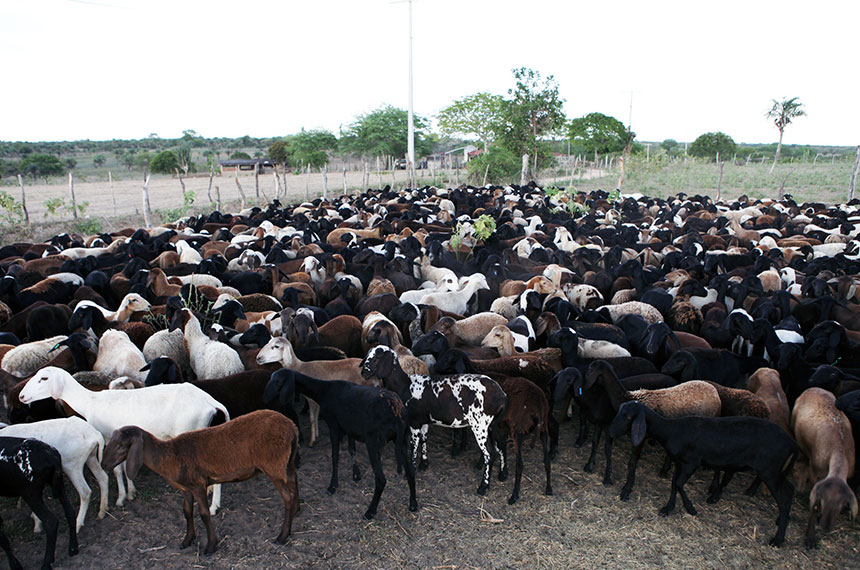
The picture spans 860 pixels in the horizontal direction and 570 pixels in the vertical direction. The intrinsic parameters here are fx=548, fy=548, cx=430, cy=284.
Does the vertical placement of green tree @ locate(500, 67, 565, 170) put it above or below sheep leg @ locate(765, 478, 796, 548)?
above

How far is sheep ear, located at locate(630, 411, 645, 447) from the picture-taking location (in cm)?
470

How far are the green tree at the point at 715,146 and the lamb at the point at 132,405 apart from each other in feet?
236

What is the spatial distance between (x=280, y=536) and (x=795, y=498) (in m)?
4.65

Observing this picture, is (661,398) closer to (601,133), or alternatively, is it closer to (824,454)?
(824,454)

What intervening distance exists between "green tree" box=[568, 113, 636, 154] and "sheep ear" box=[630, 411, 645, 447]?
49548 millimetres

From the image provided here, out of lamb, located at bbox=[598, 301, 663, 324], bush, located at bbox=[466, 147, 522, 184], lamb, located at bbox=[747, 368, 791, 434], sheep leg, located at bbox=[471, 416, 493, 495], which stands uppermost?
bush, located at bbox=[466, 147, 522, 184]

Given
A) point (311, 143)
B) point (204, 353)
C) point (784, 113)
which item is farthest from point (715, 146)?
point (204, 353)

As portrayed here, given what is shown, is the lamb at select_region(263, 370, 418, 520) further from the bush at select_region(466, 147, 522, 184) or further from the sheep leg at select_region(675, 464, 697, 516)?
the bush at select_region(466, 147, 522, 184)

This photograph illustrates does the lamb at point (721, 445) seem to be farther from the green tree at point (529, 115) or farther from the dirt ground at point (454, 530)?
the green tree at point (529, 115)

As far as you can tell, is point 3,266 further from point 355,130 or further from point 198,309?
point 355,130

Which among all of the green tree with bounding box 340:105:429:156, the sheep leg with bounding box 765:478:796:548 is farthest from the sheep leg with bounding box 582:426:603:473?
the green tree with bounding box 340:105:429:156

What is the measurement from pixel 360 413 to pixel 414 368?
4.67 feet

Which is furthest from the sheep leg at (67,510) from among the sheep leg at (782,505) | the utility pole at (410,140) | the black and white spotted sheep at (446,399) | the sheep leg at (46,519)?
the utility pole at (410,140)

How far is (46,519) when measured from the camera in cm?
415
